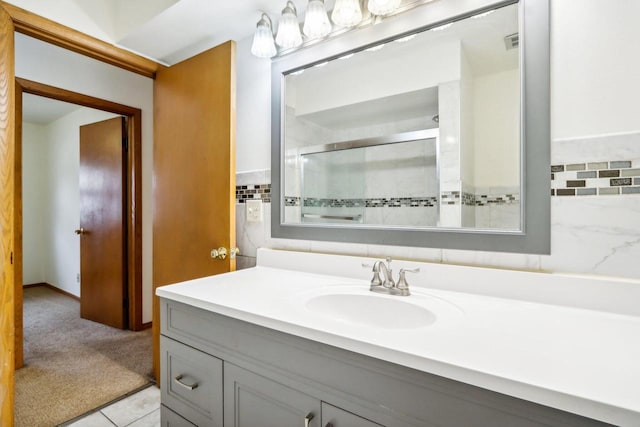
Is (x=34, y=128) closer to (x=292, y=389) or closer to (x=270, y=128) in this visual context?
(x=270, y=128)

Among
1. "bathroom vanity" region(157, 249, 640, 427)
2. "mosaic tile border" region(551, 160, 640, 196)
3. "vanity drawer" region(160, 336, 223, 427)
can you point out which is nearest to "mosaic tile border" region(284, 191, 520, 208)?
"mosaic tile border" region(551, 160, 640, 196)

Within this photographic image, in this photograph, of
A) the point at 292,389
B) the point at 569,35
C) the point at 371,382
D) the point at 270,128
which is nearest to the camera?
the point at 371,382

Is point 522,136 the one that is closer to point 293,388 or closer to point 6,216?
point 293,388

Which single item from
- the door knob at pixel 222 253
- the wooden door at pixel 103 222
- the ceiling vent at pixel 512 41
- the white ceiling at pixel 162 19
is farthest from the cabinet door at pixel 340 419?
the wooden door at pixel 103 222

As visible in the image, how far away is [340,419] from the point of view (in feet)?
2.22

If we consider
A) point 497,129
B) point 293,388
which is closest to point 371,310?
point 293,388

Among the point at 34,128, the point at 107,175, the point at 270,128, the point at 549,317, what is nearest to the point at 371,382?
the point at 549,317

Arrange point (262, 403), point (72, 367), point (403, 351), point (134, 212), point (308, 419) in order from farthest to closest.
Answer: point (134, 212) → point (72, 367) → point (262, 403) → point (308, 419) → point (403, 351)

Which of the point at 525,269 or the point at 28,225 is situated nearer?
the point at 525,269

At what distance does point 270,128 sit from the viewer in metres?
1.56

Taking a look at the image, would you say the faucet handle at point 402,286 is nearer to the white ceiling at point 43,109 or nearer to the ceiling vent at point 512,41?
the ceiling vent at point 512,41

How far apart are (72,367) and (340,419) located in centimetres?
229

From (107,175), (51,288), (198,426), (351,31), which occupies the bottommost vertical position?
(51,288)

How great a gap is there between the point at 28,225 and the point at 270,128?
4.54 meters
